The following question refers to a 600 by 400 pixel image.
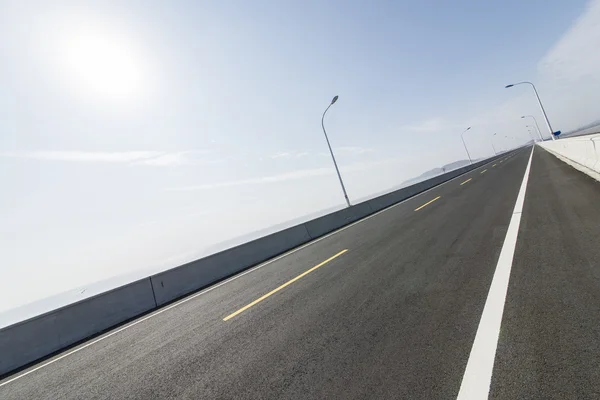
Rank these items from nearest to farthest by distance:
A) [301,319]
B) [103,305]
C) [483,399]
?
[483,399]
[301,319]
[103,305]

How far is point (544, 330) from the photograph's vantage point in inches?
119

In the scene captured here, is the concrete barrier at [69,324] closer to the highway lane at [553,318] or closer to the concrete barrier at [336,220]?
the concrete barrier at [336,220]

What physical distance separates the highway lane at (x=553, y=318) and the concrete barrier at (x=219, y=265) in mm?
8271

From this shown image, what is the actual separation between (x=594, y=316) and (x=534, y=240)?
3404 mm

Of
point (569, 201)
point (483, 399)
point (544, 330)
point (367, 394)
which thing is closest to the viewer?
point (483, 399)

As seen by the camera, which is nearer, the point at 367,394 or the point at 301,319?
the point at 367,394

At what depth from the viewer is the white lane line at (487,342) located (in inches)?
94.8

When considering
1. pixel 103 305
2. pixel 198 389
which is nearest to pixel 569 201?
pixel 198 389

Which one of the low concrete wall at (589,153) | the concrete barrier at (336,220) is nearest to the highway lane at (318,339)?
the concrete barrier at (336,220)

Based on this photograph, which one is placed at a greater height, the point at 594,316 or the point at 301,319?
the point at 301,319

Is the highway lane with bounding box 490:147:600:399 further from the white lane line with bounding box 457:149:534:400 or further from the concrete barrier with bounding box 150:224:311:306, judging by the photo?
the concrete barrier with bounding box 150:224:311:306

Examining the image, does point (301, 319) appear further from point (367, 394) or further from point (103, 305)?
point (103, 305)

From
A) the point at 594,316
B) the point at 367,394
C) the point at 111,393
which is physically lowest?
the point at 594,316

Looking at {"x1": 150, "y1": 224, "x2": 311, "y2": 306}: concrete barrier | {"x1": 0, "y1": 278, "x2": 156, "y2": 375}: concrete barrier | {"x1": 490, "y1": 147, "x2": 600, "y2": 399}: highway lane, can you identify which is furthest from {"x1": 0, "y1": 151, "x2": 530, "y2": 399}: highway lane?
{"x1": 150, "y1": 224, "x2": 311, "y2": 306}: concrete barrier
